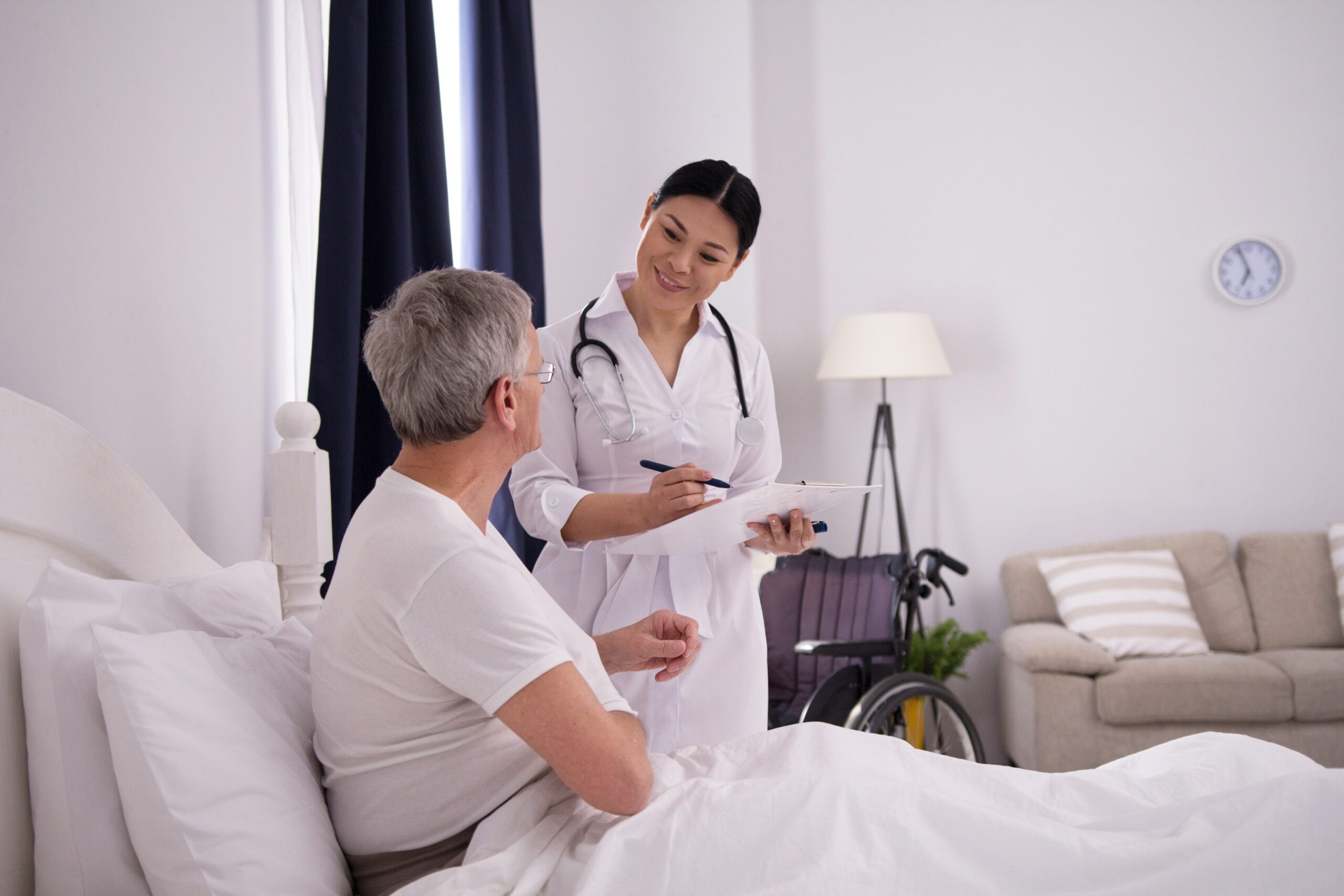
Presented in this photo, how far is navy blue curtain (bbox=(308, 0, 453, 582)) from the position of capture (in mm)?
2033

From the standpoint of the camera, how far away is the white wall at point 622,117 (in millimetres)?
3365

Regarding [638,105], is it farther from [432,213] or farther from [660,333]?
[660,333]

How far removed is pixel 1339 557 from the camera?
3.48 meters

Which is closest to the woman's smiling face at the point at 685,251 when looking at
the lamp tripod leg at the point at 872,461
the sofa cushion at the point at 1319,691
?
the lamp tripod leg at the point at 872,461

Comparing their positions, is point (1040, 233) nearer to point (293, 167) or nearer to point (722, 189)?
point (722, 189)

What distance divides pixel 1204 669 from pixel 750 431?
7.40ft

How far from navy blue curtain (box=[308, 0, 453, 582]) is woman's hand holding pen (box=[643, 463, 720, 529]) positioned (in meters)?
0.90

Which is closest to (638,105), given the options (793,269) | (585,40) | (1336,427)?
(585,40)

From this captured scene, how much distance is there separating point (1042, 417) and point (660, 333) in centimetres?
275

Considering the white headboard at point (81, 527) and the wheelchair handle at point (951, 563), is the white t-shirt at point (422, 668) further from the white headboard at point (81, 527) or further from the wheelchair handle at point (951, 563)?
the wheelchair handle at point (951, 563)

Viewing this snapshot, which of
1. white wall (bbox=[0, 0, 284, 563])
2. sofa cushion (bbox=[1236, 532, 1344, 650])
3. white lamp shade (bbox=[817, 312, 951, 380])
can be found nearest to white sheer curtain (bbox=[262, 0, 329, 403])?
white wall (bbox=[0, 0, 284, 563])

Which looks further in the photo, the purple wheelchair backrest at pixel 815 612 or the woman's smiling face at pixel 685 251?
the purple wheelchair backrest at pixel 815 612

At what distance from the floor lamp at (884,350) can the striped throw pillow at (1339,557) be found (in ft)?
4.88

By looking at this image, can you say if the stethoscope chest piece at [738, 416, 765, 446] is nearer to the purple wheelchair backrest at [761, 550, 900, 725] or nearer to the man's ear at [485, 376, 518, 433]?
the man's ear at [485, 376, 518, 433]
